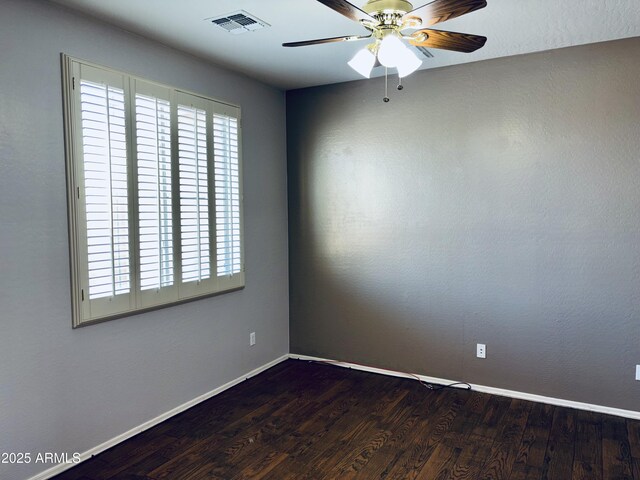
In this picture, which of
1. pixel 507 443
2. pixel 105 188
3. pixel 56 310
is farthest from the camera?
pixel 507 443

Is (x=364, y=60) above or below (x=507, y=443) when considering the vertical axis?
above

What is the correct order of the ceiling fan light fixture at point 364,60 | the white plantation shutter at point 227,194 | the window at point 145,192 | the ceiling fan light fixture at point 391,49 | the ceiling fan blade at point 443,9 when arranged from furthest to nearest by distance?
1. the white plantation shutter at point 227,194
2. the window at point 145,192
3. the ceiling fan light fixture at point 364,60
4. the ceiling fan light fixture at point 391,49
5. the ceiling fan blade at point 443,9

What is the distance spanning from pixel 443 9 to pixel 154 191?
2.10m

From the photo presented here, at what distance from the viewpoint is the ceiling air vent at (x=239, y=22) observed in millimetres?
2736

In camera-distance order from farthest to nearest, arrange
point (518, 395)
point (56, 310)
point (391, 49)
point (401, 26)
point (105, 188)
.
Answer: point (518, 395), point (105, 188), point (56, 310), point (401, 26), point (391, 49)

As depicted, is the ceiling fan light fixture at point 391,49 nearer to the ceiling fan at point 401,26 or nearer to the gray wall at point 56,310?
the ceiling fan at point 401,26

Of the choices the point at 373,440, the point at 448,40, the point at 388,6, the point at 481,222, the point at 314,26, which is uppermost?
the point at 314,26

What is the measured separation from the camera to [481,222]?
3.70 m

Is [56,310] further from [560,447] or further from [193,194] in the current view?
[560,447]

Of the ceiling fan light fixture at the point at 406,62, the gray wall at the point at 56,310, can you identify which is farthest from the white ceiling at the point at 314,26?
the ceiling fan light fixture at the point at 406,62

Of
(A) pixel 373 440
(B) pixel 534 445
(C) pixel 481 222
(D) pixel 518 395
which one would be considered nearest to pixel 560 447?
(B) pixel 534 445

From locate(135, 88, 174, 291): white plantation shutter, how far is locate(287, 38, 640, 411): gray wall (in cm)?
156

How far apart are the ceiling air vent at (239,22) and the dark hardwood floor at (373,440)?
8.52ft

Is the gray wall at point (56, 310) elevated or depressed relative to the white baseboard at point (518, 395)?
elevated
